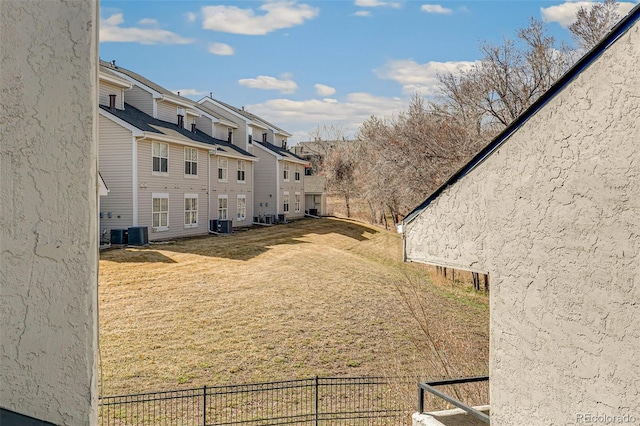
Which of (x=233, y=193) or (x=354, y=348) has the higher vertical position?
(x=233, y=193)

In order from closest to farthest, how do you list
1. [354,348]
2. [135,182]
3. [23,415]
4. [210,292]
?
[23,415] → [354,348] → [210,292] → [135,182]

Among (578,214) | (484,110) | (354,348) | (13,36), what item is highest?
(484,110)

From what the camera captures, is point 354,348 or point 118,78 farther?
point 118,78

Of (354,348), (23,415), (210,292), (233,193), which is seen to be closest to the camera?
(23,415)

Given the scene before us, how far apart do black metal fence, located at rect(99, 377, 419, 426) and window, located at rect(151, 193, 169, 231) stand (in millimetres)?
14472

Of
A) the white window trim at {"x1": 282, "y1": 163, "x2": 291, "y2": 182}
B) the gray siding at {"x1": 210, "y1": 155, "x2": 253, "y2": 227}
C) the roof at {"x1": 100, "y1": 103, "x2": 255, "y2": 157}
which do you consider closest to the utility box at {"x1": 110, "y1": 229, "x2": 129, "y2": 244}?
the roof at {"x1": 100, "y1": 103, "x2": 255, "y2": 157}

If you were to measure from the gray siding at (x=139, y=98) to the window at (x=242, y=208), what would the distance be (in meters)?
8.75

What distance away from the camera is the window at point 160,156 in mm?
24141

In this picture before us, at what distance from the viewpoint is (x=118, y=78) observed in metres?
24.0

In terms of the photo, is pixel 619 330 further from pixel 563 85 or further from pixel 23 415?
pixel 23 415

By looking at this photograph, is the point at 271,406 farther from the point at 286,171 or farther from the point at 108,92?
the point at 286,171

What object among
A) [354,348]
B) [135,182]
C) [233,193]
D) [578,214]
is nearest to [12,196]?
[578,214]

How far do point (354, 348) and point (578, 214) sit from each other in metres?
11.4

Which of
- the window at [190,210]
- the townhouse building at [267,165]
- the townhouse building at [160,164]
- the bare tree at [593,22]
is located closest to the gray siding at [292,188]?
the townhouse building at [267,165]
